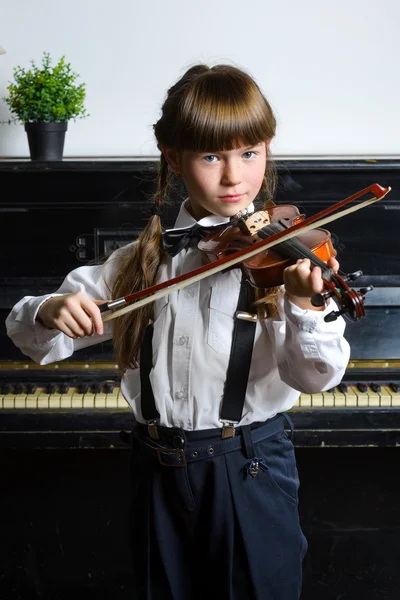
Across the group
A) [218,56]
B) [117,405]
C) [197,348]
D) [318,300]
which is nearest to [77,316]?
[197,348]

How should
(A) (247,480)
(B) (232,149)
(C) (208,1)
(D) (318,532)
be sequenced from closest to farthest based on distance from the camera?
(B) (232,149) → (A) (247,480) → (D) (318,532) → (C) (208,1)

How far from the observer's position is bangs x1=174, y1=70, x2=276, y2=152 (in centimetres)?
115

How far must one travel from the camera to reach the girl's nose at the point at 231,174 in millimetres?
1150

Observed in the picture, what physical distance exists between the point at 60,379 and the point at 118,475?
1.03 feet

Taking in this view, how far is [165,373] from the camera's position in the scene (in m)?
1.25

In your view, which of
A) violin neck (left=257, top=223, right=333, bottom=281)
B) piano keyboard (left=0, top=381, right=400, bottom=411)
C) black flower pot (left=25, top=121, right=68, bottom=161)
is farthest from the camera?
black flower pot (left=25, top=121, right=68, bottom=161)

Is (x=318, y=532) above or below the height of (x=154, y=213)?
below

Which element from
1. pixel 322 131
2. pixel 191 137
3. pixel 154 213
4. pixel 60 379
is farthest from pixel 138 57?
pixel 191 137

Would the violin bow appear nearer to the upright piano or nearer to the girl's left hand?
the girl's left hand

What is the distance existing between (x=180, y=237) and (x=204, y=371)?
197 millimetres

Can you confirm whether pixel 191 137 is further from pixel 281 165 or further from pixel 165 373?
pixel 281 165

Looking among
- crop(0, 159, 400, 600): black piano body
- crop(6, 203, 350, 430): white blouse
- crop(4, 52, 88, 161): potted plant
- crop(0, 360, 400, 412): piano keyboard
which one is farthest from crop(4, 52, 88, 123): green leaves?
crop(6, 203, 350, 430): white blouse

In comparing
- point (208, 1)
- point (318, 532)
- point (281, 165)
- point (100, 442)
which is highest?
point (208, 1)

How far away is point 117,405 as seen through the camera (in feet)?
6.28
